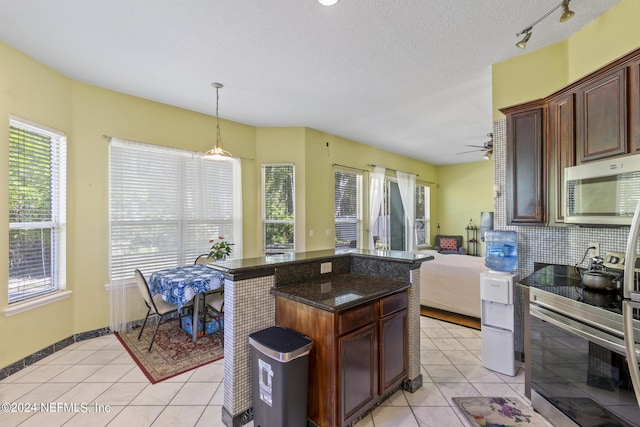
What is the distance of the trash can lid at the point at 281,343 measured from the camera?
1.67m

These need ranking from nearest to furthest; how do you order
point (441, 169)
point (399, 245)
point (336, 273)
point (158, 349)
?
point (336, 273) < point (158, 349) < point (399, 245) < point (441, 169)

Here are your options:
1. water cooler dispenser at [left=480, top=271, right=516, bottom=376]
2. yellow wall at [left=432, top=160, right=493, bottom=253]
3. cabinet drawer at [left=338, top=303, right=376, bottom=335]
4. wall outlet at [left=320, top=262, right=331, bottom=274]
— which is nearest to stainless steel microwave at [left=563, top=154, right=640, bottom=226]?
water cooler dispenser at [left=480, top=271, right=516, bottom=376]

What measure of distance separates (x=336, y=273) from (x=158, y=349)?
221 cm

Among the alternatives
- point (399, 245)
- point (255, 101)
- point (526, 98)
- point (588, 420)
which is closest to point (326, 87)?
point (255, 101)

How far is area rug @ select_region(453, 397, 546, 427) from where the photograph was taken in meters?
2.00

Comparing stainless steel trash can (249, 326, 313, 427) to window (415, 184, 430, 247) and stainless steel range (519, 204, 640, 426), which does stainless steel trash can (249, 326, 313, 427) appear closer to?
stainless steel range (519, 204, 640, 426)

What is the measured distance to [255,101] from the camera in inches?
152

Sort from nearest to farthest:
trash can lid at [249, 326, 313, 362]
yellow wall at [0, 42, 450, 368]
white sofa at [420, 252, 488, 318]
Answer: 1. trash can lid at [249, 326, 313, 362]
2. yellow wall at [0, 42, 450, 368]
3. white sofa at [420, 252, 488, 318]

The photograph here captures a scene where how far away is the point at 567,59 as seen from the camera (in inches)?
102

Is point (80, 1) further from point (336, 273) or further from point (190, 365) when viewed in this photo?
point (190, 365)

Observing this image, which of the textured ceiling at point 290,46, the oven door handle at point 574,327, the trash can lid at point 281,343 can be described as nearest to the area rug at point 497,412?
the oven door handle at point 574,327

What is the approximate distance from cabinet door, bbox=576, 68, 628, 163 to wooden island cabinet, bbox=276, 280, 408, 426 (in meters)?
1.76

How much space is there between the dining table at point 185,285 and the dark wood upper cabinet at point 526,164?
Result: 2964mm

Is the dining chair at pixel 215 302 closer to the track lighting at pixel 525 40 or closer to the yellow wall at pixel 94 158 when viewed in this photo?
the yellow wall at pixel 94 158
